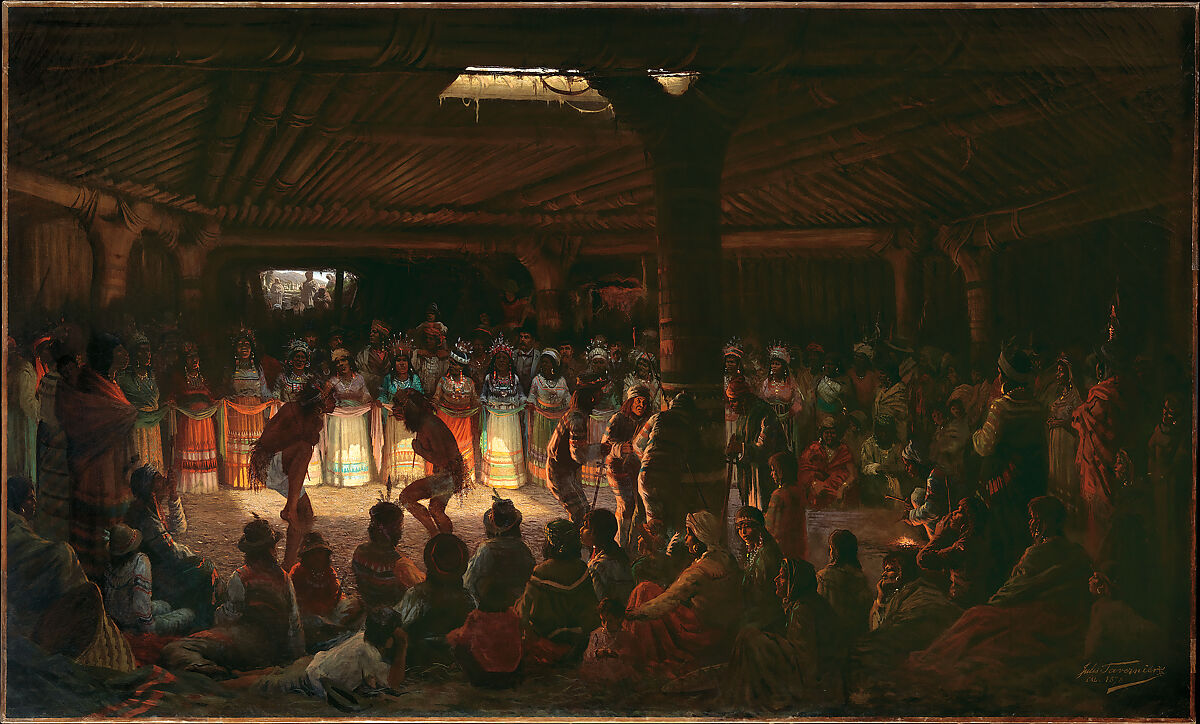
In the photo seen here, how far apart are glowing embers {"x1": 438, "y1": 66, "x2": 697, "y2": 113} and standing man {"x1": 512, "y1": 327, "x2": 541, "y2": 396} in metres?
1.43

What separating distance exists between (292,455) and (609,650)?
89.6 inches

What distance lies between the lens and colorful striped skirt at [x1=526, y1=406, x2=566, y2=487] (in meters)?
4.77

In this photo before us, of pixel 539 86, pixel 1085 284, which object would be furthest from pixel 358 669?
pixel 1085 284

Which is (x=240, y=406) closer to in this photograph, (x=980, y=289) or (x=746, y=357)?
(x=746, y=357)

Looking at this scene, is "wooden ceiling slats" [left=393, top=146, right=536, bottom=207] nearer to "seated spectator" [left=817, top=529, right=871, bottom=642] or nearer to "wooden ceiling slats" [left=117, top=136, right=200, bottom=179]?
"wooden ceiling slats" [left=117, top=136, right=200, bottom=179]

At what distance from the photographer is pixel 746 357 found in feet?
15.6

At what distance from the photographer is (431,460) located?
475 centimetres

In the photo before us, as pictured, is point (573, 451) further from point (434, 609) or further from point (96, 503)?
point (96, 503)

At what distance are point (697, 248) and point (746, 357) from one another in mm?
744

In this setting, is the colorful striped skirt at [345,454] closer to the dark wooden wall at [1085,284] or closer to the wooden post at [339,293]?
the wooden post at [339,293]

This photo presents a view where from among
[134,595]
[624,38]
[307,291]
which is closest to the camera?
[624,38]

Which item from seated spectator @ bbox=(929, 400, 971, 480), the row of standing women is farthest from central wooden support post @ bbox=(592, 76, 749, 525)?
seated spectator @ bbox=(929, 400, 971, 480)

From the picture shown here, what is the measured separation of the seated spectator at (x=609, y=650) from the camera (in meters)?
4.61
